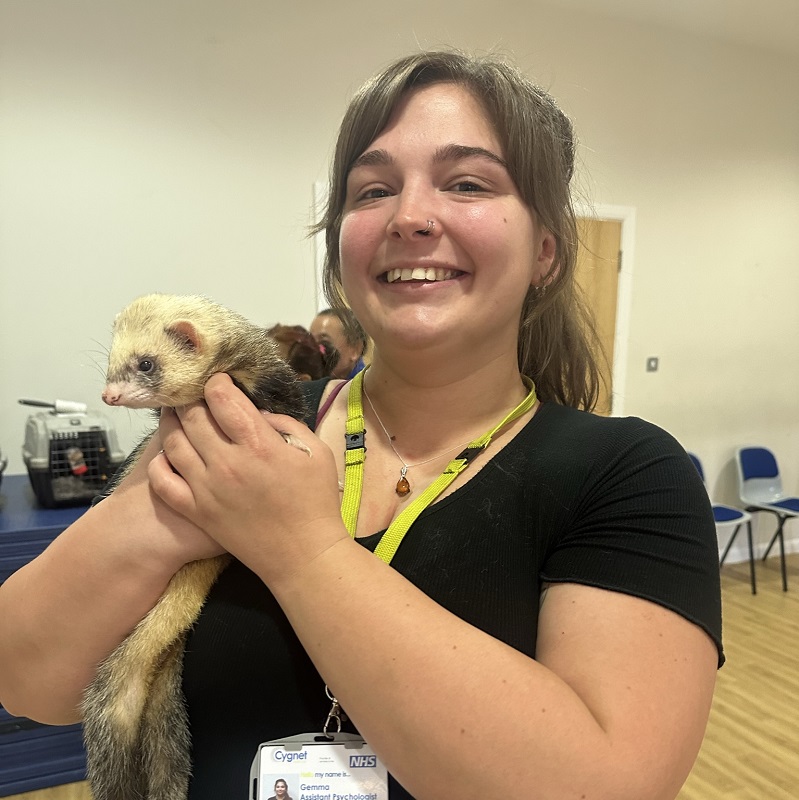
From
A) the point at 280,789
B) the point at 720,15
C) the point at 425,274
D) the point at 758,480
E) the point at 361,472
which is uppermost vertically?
the point at 720,15

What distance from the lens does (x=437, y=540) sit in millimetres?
756

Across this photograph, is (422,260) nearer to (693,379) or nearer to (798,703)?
(798,703)

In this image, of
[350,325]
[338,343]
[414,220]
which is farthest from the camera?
[338,343]

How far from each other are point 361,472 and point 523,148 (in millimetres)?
498

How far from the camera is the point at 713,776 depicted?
2.41 meters

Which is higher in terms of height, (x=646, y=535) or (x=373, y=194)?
(x=373, y=194)

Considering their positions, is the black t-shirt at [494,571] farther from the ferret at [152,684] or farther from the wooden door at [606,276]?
the wooden door at [606,276]

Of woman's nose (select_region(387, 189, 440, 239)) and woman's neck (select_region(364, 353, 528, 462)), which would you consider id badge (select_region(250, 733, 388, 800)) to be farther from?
woman's nose (select_region(387, 189, 440, 239))

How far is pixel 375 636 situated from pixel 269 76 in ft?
10.7

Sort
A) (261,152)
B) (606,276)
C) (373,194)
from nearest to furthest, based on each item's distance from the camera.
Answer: (373,194), (261,152), (606,276)

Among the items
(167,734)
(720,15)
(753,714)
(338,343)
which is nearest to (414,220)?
(167,734)

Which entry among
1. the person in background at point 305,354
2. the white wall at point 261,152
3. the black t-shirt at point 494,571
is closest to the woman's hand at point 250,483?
the black t-shirt at point 494,571

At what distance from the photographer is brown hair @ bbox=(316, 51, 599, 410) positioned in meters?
0.86

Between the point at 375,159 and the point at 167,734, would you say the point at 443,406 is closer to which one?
the point at 375,159
